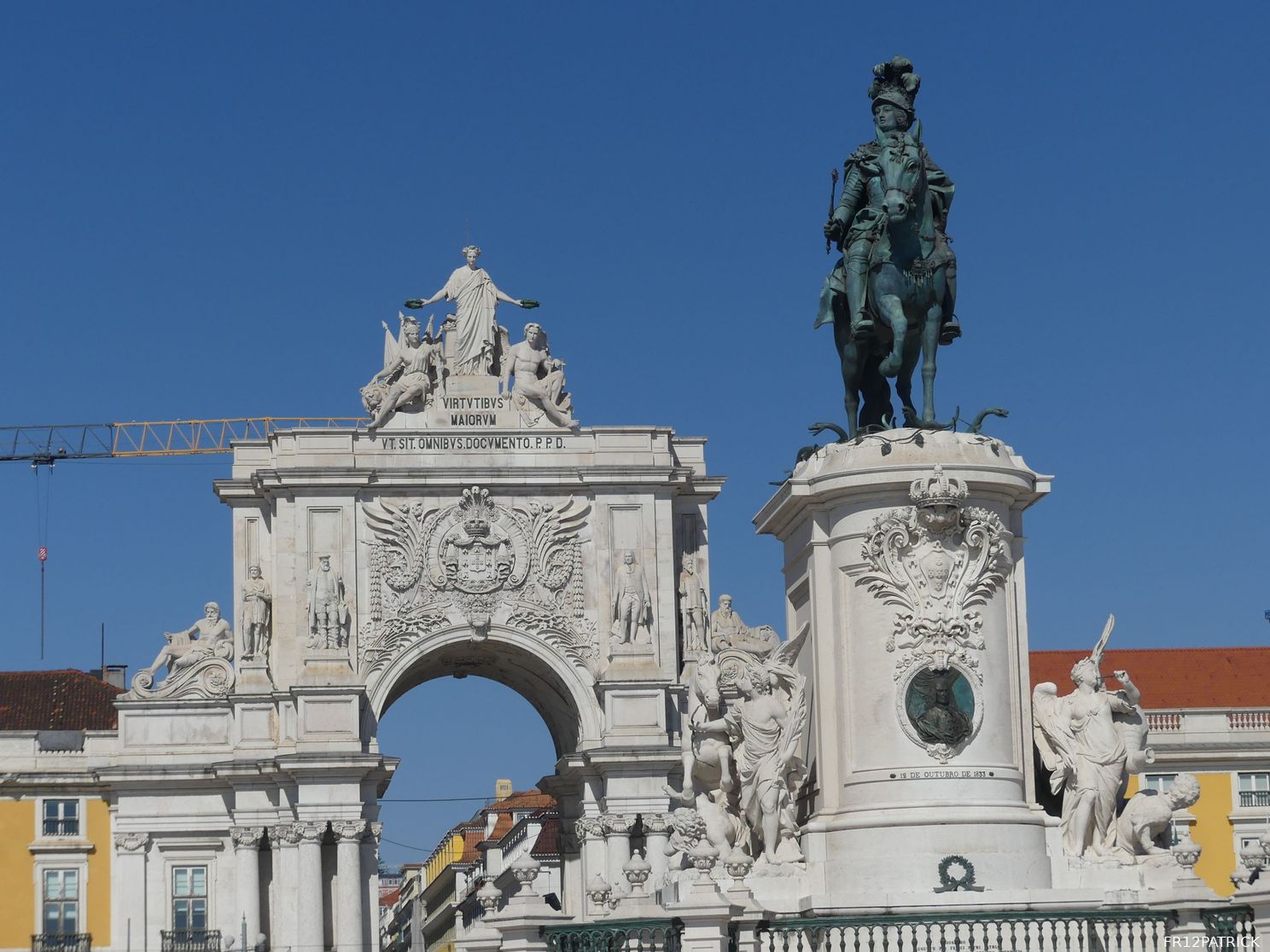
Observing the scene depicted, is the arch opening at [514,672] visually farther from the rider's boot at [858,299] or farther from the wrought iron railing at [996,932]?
the wrought iron railing at [996,932]

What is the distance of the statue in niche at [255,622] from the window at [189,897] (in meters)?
5.52

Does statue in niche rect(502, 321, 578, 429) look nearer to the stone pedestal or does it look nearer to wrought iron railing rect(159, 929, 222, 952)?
wrought iron railing rect(159, 929, 222, 952)

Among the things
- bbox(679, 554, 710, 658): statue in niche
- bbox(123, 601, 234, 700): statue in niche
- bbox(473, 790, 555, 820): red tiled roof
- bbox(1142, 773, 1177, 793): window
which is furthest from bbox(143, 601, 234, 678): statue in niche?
bbox(473, 790, 555, 820): red tiled roof

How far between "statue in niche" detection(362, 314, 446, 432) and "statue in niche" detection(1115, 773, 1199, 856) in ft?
157

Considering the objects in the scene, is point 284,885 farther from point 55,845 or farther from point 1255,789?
point 1255,789

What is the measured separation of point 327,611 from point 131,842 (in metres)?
7.53

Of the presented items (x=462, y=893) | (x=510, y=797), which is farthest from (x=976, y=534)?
(x=510, y=797)

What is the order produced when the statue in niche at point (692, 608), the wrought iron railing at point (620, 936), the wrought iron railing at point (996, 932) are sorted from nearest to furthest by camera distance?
the wrought iron railing at point (996, 932)
the wrought iron railing at point (620, 936)
the statue in niche at point (692, 608)

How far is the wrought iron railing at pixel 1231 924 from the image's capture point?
58.5 ft

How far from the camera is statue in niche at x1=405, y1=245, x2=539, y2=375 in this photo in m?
67.2

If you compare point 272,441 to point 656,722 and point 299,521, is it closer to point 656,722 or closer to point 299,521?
point 299,521

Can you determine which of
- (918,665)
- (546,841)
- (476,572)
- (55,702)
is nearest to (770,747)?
(918,665)

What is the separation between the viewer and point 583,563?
6612 centimetres

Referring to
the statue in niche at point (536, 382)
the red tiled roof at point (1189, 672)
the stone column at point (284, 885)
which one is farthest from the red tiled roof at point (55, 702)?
the red tiled roof at point (1189, 672)
